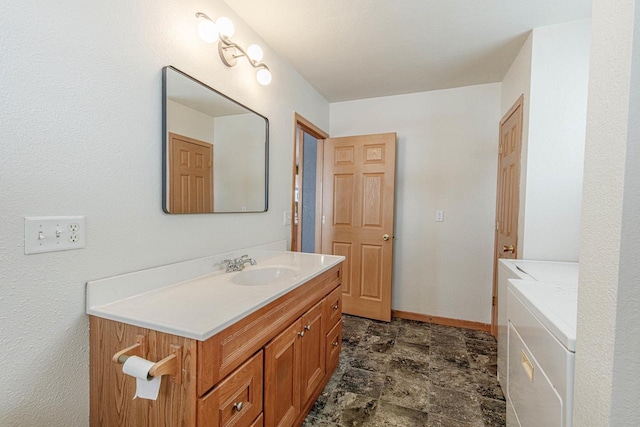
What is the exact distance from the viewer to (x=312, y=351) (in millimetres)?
1574

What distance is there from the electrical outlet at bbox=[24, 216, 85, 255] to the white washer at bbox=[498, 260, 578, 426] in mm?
1722

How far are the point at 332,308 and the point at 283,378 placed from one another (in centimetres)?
65

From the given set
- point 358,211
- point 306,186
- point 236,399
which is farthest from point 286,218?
point 306,186

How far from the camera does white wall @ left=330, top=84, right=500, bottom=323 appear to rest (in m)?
2.69

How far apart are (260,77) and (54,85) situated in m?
1.13

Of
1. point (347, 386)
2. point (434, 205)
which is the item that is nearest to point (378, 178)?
point (434, 205)

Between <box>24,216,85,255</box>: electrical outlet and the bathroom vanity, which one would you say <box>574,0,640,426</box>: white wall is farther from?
<box>24,216,85,255</box>: electrical outlet

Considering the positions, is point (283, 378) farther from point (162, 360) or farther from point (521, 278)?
point (521, 278)

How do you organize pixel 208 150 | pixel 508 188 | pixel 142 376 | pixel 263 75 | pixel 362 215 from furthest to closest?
pixel 362 215, pixel 508 188, pixel 263 75, pixel 208 150, pixel 142 376

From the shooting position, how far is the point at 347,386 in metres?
1.84

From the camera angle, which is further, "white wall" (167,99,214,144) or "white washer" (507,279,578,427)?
"white wall" (167,99,214,144)

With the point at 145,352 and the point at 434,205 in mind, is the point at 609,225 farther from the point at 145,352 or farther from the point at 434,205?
the point at 434,205

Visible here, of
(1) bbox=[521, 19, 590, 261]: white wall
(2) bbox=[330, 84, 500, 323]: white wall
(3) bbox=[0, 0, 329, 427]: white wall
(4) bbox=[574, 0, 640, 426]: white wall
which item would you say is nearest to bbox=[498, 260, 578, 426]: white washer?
(1) bbox=[521, 19, 590, 261]: white wall

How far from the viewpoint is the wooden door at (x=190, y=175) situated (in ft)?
4.34
